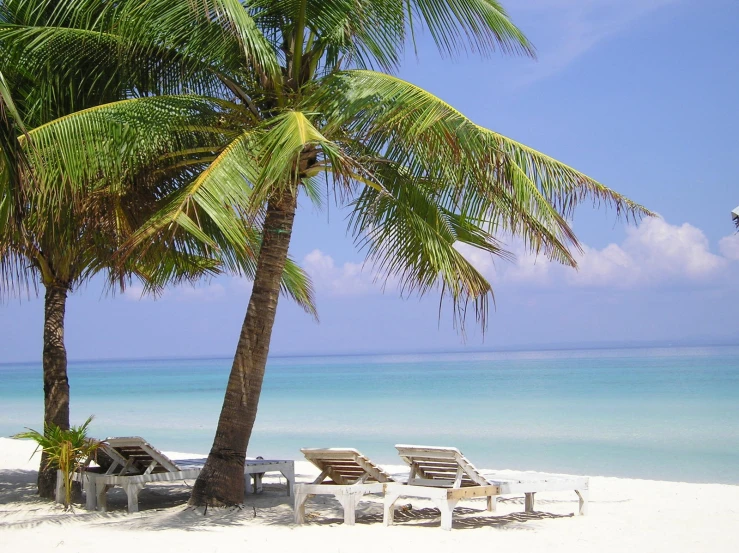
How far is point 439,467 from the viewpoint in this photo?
6805mm

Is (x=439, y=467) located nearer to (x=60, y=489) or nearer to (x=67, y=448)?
(x=67, y=448)

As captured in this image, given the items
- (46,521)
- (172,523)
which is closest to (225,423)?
(172,523)

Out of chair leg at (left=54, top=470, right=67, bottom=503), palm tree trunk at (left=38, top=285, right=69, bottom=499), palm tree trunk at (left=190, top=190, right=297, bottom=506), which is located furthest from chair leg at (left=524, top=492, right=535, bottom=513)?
palm tree trunk at (left=38, top=285, right=69, bottom=499)

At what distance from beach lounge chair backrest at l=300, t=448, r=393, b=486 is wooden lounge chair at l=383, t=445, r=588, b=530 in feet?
0.72

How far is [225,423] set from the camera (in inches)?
285

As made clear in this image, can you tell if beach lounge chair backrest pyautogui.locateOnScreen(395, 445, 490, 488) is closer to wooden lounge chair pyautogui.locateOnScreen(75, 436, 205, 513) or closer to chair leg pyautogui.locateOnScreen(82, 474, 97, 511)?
wooden lounge chair pyautogui.locateOnScreen(75, 436, 205, 513)

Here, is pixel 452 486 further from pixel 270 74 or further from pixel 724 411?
pixel 724 411

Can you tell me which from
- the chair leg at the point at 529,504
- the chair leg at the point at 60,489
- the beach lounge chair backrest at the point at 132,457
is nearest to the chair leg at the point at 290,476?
the beach lounge chair backrest at the point at 132,457

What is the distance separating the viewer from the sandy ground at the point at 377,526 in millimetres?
5895

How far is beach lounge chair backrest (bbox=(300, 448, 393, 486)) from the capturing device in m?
6.73

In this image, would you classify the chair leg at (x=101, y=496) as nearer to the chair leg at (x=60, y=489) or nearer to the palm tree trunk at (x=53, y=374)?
the chair leg at (x=60, y=489)

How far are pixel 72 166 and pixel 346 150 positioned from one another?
2229 mm

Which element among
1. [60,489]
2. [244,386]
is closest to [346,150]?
[244,386]

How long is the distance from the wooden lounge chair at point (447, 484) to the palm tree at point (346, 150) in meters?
1.23
